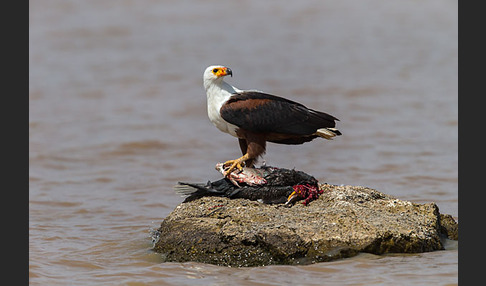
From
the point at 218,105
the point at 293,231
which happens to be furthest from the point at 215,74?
the point at 293,231

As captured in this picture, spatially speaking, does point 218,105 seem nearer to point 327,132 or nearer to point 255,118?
point 255,118

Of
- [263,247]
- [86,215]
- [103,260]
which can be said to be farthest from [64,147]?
[263,247]

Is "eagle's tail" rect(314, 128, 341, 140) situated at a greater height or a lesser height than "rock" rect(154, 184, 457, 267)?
greater

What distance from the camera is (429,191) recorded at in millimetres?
11695

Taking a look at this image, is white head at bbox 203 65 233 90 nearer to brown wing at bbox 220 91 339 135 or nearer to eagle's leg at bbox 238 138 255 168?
brown wing at bbox 220 91 339 135

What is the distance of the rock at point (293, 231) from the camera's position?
7.39 metres

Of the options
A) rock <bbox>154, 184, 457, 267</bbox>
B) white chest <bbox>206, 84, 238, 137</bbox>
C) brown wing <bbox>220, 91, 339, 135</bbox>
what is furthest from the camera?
white chest <bbox>206, 84, 238, 137</bbox>

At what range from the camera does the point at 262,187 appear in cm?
817

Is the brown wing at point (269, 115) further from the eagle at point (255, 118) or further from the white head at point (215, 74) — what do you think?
the white head at point (215, 74)

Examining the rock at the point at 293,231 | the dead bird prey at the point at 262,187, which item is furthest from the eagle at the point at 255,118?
the rock at the point at 293,231

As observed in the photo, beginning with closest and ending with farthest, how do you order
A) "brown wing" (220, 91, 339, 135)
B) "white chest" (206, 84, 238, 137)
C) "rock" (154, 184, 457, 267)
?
"rock" (154, 184, 457, 267)
"brown wing" (220, 91, 339, 135)
"white chest" (206, 84, 238, 137)

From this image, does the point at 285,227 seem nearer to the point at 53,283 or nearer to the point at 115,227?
the point at 53,283

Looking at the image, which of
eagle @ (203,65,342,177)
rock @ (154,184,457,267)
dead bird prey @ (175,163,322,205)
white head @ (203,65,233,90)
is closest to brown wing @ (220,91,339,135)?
eagle @ (203,65,342,177)

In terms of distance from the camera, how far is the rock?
24.2 feet
